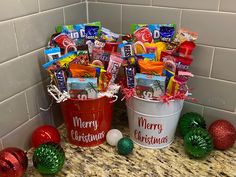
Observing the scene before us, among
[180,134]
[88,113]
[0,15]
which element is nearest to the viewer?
[0,15]

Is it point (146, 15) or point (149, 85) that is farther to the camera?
point (146, 15)

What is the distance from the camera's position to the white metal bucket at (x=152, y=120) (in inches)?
33.7

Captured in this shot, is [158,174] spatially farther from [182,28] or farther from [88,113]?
[182,28]

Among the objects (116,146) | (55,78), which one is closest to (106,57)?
(55,78)

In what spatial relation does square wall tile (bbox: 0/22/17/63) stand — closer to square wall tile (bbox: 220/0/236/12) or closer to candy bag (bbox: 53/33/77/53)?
candy bag (bbox: 53/33/77/53)

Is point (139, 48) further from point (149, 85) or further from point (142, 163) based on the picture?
point (142, 163)

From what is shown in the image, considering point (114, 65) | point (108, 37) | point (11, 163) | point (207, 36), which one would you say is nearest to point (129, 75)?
point (114, 65)

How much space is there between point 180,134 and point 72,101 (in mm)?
393

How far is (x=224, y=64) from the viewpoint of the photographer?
0.92 m

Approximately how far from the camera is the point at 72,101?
852mm

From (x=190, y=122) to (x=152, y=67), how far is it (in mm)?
238

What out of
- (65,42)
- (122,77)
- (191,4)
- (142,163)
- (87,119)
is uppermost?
(191,4)

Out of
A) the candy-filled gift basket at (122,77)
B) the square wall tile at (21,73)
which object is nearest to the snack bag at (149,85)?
the candy-filled gift basket at (122,77)

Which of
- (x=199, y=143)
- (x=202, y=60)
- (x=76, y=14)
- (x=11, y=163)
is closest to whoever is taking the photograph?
(x=11, y=163)
